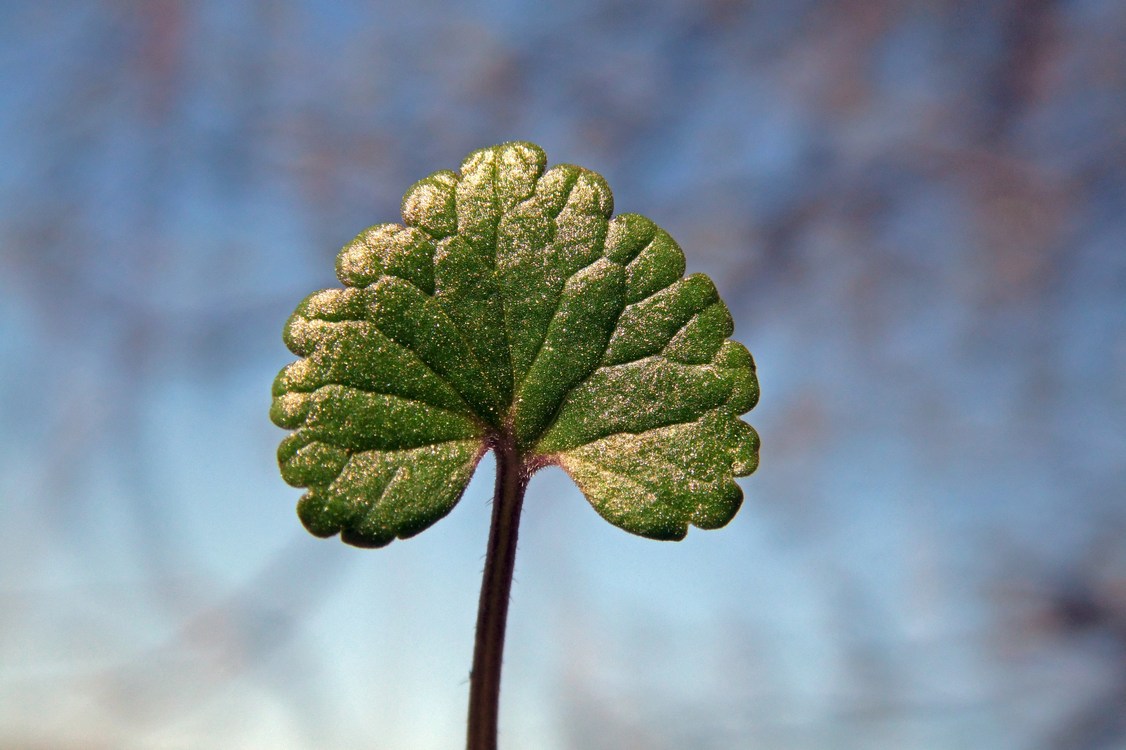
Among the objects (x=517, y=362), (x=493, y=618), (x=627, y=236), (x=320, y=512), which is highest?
(x=627, y=236)

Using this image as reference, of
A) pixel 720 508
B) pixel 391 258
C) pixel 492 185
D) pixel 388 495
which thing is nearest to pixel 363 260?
pixel 391 258

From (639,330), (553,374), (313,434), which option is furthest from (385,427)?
(639,330)

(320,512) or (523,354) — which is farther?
(523,354)

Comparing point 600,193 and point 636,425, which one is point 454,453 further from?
point 600,193

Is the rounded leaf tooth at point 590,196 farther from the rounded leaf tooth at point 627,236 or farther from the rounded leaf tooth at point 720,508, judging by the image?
the rounded leaf tooth at point 720,508

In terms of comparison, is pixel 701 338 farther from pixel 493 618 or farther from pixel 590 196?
pixel 493 618

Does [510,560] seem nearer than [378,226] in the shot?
Yes
